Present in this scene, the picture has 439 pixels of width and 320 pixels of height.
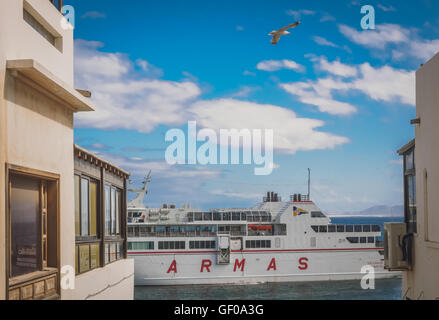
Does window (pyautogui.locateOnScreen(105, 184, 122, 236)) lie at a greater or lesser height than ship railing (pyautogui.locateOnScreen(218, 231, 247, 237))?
greater

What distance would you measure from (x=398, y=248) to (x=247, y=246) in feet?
93.2

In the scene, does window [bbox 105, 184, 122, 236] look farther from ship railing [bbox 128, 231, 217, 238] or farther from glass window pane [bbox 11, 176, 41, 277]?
ship railing [bbox 128, 231, 217, 238]

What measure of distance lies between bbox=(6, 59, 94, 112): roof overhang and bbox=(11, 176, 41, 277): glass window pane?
1.39m

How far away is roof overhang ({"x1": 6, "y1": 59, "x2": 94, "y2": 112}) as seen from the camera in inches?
225

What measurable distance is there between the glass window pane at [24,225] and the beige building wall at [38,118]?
0.34 metres

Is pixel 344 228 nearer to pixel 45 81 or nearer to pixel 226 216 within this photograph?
pixel 226 216

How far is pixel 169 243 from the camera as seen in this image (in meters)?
36.3

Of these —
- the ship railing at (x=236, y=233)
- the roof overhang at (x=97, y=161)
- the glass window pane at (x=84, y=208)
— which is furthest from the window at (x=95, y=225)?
the ship railing at (x=236, y=233)

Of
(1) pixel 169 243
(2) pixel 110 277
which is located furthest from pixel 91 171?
(1) pixel 169 243

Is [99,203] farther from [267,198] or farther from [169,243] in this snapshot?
[267,198]

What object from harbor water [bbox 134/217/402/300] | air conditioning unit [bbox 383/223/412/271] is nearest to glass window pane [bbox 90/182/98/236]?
air conditioning unit [bbox 383/223/412/271]

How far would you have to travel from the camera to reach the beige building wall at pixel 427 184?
770 cm

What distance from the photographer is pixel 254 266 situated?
122ft

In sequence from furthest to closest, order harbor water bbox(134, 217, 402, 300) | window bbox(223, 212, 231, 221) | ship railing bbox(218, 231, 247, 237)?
1. window bbox(223, 212, 231, 221)
2. ship railing bbox(218, 231, 247, 237)
3. harbor water bbox(134, 217, 402, 300)
